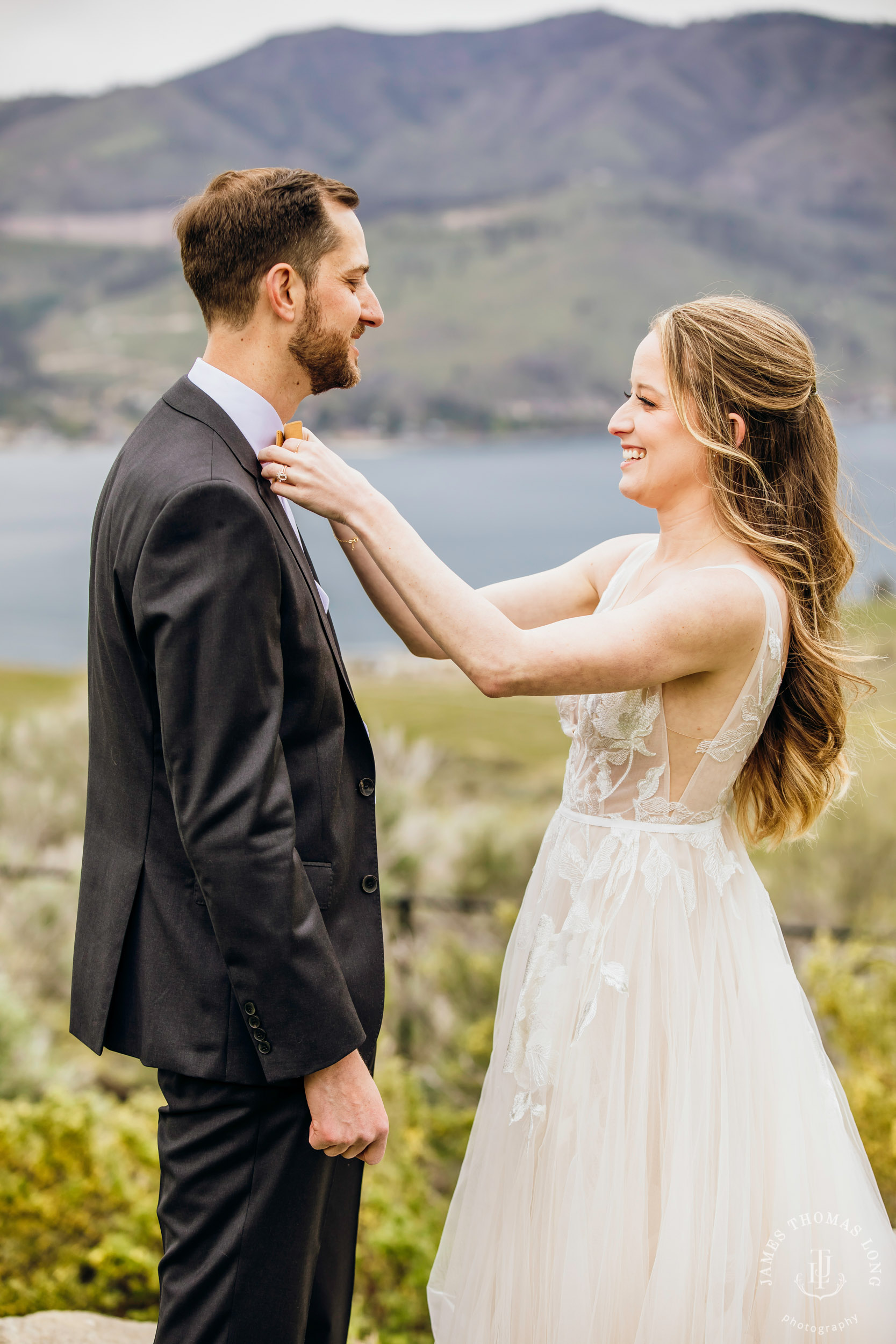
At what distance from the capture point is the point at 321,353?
4.98ft

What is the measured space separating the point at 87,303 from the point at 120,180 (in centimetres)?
384

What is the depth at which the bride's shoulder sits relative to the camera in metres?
2.06

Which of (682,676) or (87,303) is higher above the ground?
(87,303)

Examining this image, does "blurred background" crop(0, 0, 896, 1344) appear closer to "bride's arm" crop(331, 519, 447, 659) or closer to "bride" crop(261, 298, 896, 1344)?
"bride" crop(261, 298, 896, 1344)

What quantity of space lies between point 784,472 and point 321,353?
0.85m

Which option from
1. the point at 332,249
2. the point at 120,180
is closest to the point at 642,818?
the point at 332,249

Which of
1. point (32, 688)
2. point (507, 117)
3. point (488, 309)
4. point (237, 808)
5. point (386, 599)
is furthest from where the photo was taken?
point (507, 117)

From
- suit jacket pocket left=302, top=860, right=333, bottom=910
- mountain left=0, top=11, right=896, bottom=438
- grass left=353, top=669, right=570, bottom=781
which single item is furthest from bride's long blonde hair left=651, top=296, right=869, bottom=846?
mountain left=0, top=11, right=896, bottom=438

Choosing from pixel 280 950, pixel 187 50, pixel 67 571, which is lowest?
pixel 280 950

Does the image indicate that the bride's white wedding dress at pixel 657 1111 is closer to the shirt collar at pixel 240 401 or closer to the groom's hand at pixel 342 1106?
the groom's hand at pixel 342 1106

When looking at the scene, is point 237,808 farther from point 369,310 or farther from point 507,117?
point 507,117

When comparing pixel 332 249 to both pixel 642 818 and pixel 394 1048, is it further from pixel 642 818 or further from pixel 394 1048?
pixel 394 1048

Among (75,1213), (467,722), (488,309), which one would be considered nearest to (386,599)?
(75,1213)

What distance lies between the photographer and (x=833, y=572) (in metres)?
1.80
